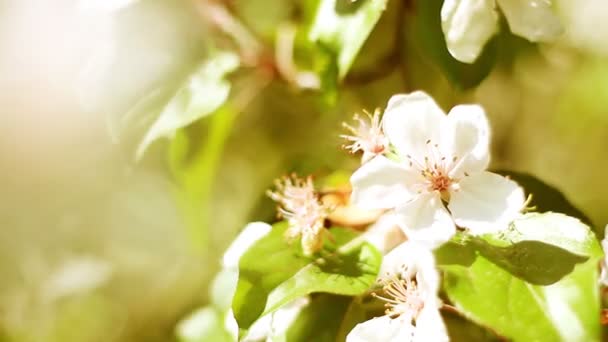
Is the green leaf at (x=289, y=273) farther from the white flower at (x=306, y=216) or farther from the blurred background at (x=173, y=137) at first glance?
the blurred background at (x=173, y=137)

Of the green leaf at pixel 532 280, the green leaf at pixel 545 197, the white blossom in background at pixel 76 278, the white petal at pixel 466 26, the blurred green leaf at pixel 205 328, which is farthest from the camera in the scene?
the white blossom in background at pixel 76 278

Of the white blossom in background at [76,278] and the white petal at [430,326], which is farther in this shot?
Result: the white blossom in background at [76,278]

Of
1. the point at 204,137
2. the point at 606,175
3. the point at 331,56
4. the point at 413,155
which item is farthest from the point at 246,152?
the point at 413,155

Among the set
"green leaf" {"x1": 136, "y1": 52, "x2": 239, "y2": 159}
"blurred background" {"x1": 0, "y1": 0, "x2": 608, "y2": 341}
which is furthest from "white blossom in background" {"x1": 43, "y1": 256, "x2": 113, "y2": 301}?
"green leaf" {"x1": 136, "y1": 52, "x2": 239, "y2": 159}

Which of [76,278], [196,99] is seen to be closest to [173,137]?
[196,99]

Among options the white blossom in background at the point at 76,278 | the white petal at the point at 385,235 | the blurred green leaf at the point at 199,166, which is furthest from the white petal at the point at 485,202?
the white blossom in background at the point at 76,278

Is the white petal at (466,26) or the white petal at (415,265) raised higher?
the white petal at (466,26)

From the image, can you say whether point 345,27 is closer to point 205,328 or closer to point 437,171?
point 437,171
